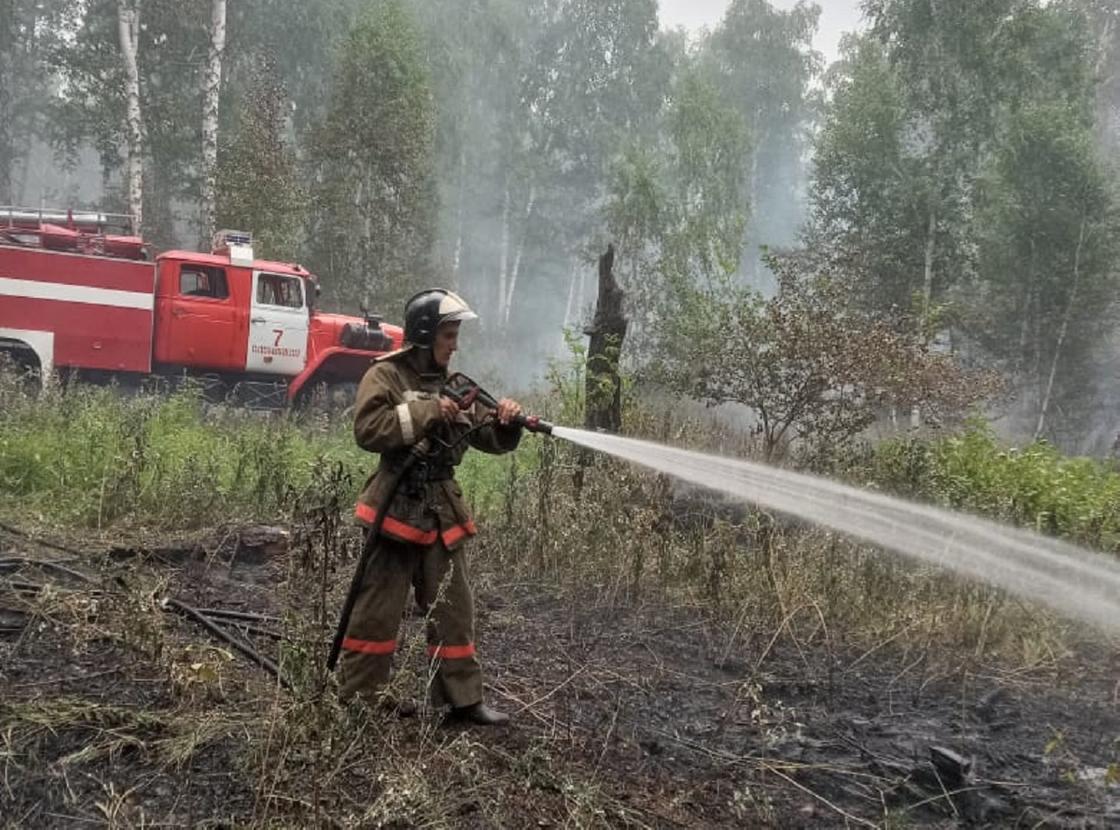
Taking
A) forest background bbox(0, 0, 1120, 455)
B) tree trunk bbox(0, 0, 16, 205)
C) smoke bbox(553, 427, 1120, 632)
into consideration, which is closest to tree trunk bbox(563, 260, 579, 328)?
forest background bbox(0, 0, 1120, 455)

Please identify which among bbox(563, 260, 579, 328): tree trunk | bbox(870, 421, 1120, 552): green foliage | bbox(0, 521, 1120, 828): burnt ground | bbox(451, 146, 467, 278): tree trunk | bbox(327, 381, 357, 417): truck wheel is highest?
bbox(451, 146, 467, 278): tree trunk

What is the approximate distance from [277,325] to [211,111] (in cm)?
713

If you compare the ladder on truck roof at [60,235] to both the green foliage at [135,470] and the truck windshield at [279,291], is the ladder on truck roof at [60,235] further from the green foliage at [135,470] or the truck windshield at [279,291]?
the green foliage at [135,470]

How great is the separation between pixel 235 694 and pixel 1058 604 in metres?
5.33

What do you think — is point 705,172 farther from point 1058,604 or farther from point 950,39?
point 1058,604

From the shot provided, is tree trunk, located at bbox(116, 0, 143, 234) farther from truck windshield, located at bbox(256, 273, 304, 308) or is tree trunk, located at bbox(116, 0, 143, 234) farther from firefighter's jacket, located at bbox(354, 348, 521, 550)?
firefighter's jacket, located at bbox(354, 348, 521, 550)

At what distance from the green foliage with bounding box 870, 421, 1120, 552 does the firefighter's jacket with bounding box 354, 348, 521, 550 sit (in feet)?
14.2

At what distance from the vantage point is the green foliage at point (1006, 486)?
21.6 ft

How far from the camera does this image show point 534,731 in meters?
3.64

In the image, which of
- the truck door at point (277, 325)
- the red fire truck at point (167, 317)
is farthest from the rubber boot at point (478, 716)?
the truck door at point (277, 325)

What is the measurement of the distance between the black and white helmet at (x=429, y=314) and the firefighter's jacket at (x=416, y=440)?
8cm

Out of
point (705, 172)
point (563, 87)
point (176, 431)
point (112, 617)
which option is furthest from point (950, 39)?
point (112, 617)

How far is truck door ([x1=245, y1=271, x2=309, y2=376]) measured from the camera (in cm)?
1286

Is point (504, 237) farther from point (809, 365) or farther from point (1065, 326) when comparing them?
point (809, 365)
